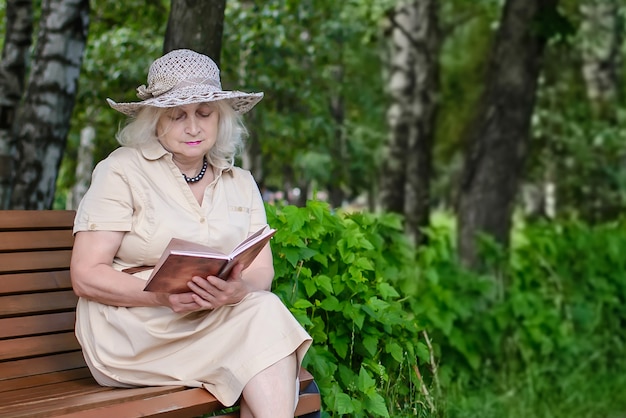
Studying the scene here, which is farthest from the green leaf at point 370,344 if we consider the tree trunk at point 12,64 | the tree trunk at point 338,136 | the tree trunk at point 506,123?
the tree trunk at point 338,136

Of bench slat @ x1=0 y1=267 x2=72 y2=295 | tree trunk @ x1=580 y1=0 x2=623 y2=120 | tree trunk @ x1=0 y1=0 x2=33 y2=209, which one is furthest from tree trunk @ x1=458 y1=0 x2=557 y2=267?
tree trunk @ x1=580 y1=0 x2=623 y2=120

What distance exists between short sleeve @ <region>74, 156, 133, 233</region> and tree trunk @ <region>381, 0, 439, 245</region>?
1025cm

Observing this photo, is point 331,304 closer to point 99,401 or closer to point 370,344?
point 370,344

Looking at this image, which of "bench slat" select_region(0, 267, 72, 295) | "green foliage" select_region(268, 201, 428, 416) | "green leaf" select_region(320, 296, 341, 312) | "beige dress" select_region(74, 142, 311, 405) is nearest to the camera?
"beige dress" select_region(74, 142, 311, 405)

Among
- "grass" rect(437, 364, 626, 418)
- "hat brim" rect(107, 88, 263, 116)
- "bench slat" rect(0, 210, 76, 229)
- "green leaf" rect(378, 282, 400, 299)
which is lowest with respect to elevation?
"grass" rect(437, 364, 626, 418)

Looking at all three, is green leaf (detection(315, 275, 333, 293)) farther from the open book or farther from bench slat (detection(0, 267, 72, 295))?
the open book

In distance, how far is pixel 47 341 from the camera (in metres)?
3.91

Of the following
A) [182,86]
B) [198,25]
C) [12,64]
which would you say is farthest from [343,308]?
[12,64]

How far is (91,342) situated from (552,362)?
4705mm

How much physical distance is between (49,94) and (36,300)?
2.61 m

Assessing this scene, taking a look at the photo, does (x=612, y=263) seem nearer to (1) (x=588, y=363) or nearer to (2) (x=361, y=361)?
(1) (x=588, y=363)

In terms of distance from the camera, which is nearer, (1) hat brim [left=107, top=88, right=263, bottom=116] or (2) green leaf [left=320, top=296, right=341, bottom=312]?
(1) hat brim [left=107, top=88, right=263, bottom=116]

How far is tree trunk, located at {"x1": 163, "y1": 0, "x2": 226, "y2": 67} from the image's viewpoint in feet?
17.4

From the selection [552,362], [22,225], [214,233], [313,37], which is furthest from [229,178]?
[313,37]
